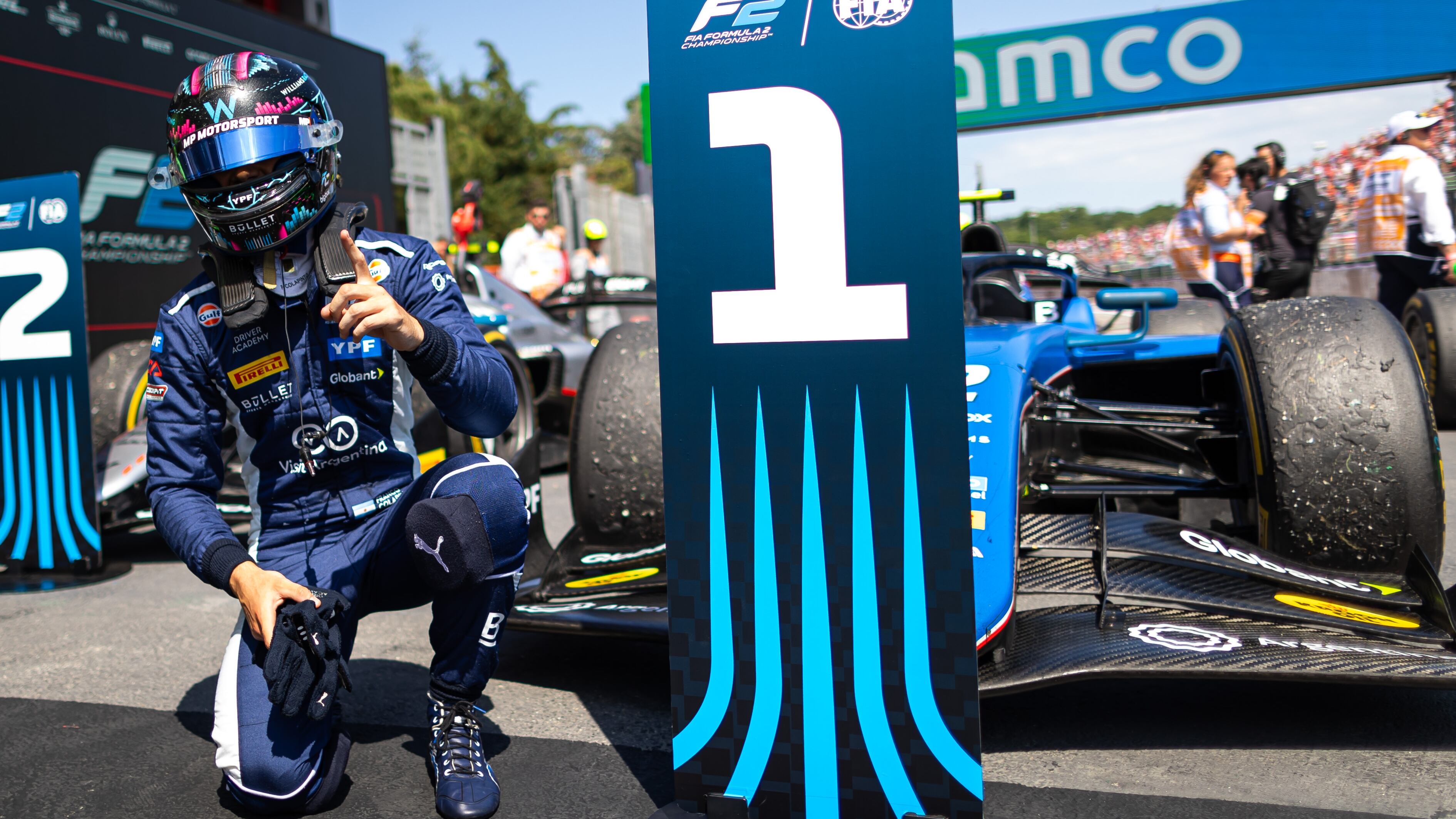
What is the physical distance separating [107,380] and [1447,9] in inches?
485

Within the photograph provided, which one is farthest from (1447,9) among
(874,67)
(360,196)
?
(874,67)

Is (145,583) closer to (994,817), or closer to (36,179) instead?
(36,179)

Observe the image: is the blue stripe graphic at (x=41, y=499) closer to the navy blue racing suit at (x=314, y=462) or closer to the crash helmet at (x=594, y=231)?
the navy blue racing suit at (x=314, y=462)

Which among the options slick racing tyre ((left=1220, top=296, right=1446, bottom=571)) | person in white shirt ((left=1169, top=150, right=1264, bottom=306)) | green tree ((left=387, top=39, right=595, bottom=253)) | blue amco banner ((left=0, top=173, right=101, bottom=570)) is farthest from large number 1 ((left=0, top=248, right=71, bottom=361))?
green tree ((left=387, top=39, right=595, bottom=253))

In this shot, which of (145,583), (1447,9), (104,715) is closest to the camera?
(104,715)

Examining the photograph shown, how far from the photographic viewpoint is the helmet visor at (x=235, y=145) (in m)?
1.94

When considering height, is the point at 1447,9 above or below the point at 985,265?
above

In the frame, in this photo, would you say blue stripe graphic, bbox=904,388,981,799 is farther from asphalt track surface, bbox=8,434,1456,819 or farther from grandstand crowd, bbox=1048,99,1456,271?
grandstand crowd, bbox=1048,99,1456,271

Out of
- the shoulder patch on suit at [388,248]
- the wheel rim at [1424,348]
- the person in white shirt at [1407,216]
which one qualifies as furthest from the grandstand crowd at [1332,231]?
the shoulder patch on suit at [388,248]

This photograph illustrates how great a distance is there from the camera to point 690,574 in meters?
1.70

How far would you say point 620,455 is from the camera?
3041mm

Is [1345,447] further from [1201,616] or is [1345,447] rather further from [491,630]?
[491,630]

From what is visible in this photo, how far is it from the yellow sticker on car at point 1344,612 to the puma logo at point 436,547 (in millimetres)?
1687

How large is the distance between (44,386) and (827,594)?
141 inches
